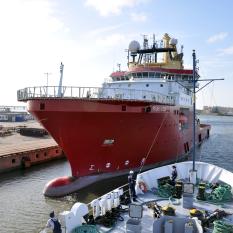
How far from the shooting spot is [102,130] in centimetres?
1962

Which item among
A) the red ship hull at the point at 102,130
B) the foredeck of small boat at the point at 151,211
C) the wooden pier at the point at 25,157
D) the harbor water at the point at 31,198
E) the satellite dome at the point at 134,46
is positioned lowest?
the harbor water at the point at 31,198

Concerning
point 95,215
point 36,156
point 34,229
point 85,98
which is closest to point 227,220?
point 95,215

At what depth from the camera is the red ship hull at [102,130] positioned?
18750 millimetres

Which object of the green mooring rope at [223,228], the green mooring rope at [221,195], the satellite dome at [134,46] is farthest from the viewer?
the satellite dome at [134,46]

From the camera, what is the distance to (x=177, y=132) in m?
27.6

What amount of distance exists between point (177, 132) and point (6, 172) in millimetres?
14294

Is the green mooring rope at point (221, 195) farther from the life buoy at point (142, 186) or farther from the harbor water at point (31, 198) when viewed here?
the harbor water at point (31, 198)

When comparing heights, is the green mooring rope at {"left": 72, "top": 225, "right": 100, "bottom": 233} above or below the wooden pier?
above

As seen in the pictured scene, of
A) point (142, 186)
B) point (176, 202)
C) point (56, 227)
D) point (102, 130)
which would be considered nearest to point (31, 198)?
point (102, 130)

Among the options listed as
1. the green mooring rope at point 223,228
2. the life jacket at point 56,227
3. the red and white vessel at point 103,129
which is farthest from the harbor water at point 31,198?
the green mooring rope at point 223,228

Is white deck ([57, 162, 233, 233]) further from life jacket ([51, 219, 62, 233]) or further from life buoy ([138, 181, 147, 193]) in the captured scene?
life jacket ([51, 219, 62, 233])

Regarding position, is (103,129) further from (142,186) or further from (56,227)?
(56,227)

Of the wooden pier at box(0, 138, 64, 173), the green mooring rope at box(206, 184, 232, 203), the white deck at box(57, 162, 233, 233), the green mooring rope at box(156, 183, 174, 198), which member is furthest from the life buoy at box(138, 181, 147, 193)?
the wooden pier at box(0, 138, 64, 173)

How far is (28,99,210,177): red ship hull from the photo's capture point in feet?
61.5
